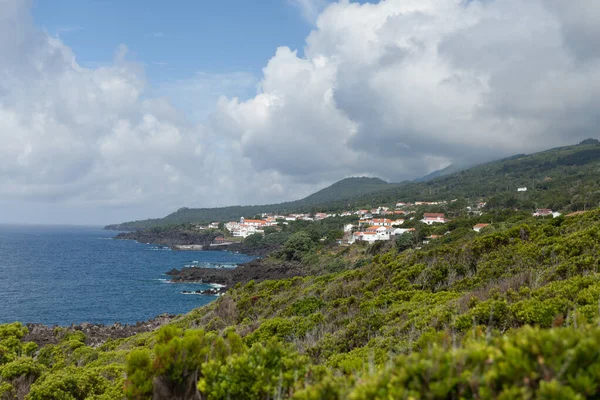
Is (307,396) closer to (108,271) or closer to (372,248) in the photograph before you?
(372,248)

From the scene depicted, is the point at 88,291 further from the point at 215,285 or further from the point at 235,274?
the point at 235,274

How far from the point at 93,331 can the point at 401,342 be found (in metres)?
30.7

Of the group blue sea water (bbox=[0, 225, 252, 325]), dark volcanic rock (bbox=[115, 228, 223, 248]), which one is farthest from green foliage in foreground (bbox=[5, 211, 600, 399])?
dark volcanic rock (bbox=[115, 228, 223, 248])

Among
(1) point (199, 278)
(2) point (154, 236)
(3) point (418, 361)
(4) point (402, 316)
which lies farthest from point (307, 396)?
(2) point (154, 236)

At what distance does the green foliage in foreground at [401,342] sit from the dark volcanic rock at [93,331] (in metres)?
4.90

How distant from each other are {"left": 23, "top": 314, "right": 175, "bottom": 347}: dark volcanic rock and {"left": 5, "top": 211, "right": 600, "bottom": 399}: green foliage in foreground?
4897 millimetres

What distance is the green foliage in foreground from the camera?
10.5 ft

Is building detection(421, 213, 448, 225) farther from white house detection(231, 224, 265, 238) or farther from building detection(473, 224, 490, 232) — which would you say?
white house detection(231, 224, 265, 238)

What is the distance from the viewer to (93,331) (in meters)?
31.8

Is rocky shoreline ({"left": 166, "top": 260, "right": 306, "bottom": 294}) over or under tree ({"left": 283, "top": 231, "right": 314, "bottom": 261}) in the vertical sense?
under

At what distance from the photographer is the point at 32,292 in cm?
4856

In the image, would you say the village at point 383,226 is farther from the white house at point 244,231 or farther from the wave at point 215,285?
the wave at point 215,285

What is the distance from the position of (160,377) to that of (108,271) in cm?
6921

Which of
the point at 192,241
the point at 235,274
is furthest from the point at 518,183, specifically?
the point at 235,274
